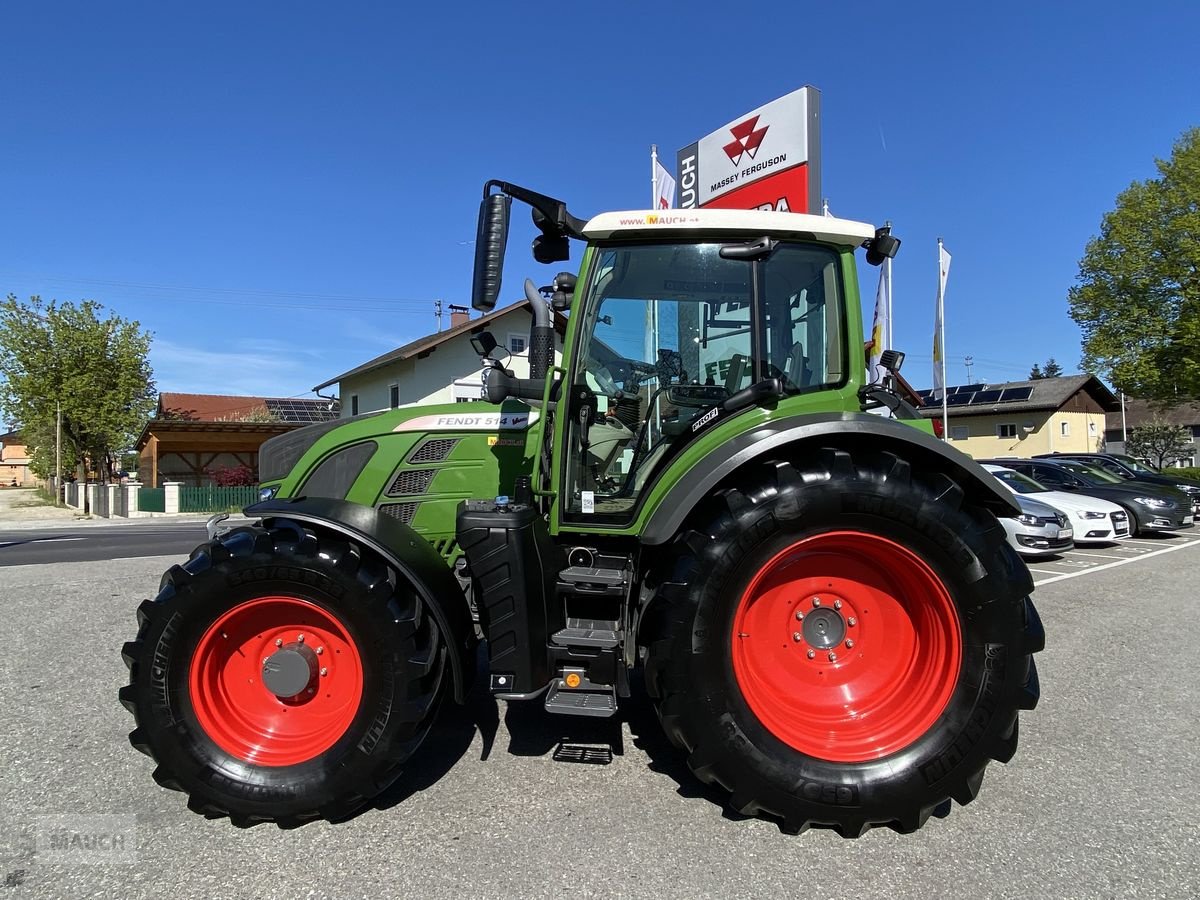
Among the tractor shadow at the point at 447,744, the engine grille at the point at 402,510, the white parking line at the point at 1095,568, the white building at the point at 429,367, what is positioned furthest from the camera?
the white building at the point at 429,367

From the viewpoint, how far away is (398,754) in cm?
263

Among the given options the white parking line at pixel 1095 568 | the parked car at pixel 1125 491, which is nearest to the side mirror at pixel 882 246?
the white parking line at pixel 1095 568

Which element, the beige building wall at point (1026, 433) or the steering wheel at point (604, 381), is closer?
the steering wheel at point (604, 381)

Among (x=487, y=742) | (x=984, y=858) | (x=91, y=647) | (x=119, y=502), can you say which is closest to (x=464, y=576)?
(x=487, y=742)

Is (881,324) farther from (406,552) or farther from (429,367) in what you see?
(429,367)

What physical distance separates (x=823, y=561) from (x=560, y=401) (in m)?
1.32

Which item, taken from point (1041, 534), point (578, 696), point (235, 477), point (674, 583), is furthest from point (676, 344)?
point (235, 477)

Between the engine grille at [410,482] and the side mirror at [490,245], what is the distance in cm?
112

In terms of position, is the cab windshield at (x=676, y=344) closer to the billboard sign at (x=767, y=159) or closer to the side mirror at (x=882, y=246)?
the side mirror at (x=882, y=246)

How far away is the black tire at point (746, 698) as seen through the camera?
8.39ft

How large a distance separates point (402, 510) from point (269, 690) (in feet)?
3.31

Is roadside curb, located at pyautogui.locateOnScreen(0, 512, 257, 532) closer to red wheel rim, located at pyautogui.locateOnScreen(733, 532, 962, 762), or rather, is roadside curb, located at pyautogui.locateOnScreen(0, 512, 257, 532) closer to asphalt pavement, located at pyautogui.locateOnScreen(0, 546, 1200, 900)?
asphalt pavement, located at pyautogui.locateOnScreen(0, 546, 1200, 900)

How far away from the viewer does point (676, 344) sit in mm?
3182

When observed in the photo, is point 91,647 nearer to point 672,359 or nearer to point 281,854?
point 281,854
